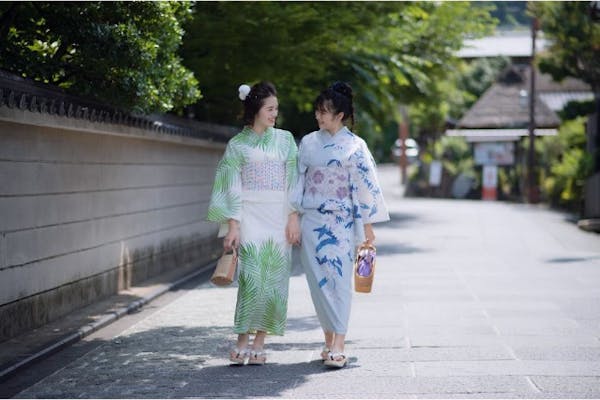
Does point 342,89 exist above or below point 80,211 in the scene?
above

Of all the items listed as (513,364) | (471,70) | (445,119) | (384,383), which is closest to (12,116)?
(384,383)

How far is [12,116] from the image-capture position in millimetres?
7988

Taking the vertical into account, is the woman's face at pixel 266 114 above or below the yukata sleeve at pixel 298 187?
above

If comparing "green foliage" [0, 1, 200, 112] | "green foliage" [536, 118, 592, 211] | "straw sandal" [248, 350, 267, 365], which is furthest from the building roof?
"straw sandal" [248, 350, 267, 365]

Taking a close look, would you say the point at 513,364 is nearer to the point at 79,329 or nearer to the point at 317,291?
the point at 317,291

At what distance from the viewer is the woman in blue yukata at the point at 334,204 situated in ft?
24.8

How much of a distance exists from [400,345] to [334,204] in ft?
4.51

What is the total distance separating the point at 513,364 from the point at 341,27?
9688 millimetres

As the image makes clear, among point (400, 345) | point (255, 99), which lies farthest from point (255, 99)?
point (400, 345)

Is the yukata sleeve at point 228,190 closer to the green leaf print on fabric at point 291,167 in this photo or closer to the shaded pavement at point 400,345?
the green leaf print on fabric at point 291,167

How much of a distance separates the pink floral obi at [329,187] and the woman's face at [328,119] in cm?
30

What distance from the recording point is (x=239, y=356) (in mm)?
7410

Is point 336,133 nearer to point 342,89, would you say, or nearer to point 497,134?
point 342,89

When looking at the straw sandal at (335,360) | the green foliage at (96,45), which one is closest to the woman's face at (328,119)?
the straw sandal at (335,360)
